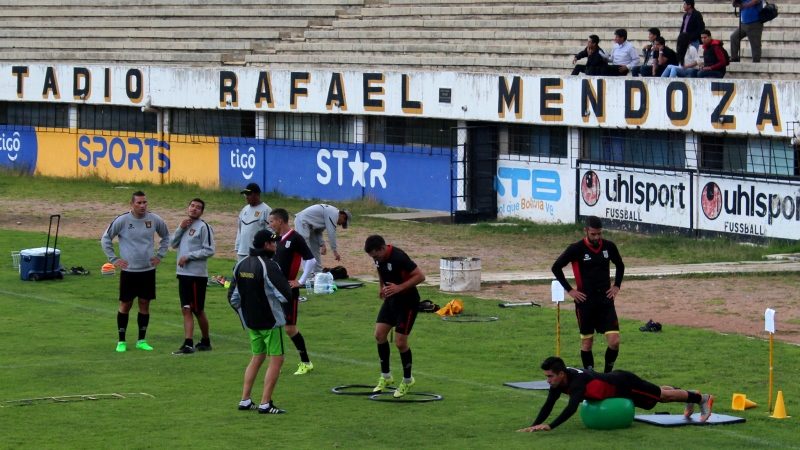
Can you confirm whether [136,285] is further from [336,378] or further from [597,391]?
[597,391]

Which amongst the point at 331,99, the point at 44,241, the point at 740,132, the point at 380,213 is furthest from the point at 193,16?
the point at 740,132

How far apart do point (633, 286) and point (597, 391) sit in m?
11.7

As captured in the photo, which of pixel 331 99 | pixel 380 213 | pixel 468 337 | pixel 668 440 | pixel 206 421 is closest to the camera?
pixel 668 440

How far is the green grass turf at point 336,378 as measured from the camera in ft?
46.3

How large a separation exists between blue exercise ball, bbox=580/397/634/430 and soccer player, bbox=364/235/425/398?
2.46 metres

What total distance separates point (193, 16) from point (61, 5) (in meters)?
6.40

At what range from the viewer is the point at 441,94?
126 feet

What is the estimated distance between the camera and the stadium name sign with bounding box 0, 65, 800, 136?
31750 millimetres

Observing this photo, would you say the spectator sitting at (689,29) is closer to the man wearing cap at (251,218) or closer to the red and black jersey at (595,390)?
the man wearing cap at (251,218)

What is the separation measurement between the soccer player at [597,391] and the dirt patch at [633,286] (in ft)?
20.0

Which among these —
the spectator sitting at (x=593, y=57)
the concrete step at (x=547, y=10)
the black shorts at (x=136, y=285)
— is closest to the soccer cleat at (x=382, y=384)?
the black shorts at (x=136, y=285)

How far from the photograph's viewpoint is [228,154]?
144 feet

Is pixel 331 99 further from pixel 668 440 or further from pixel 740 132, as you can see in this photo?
pixel 668 440

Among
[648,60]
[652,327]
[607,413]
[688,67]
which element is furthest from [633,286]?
[607,413]
